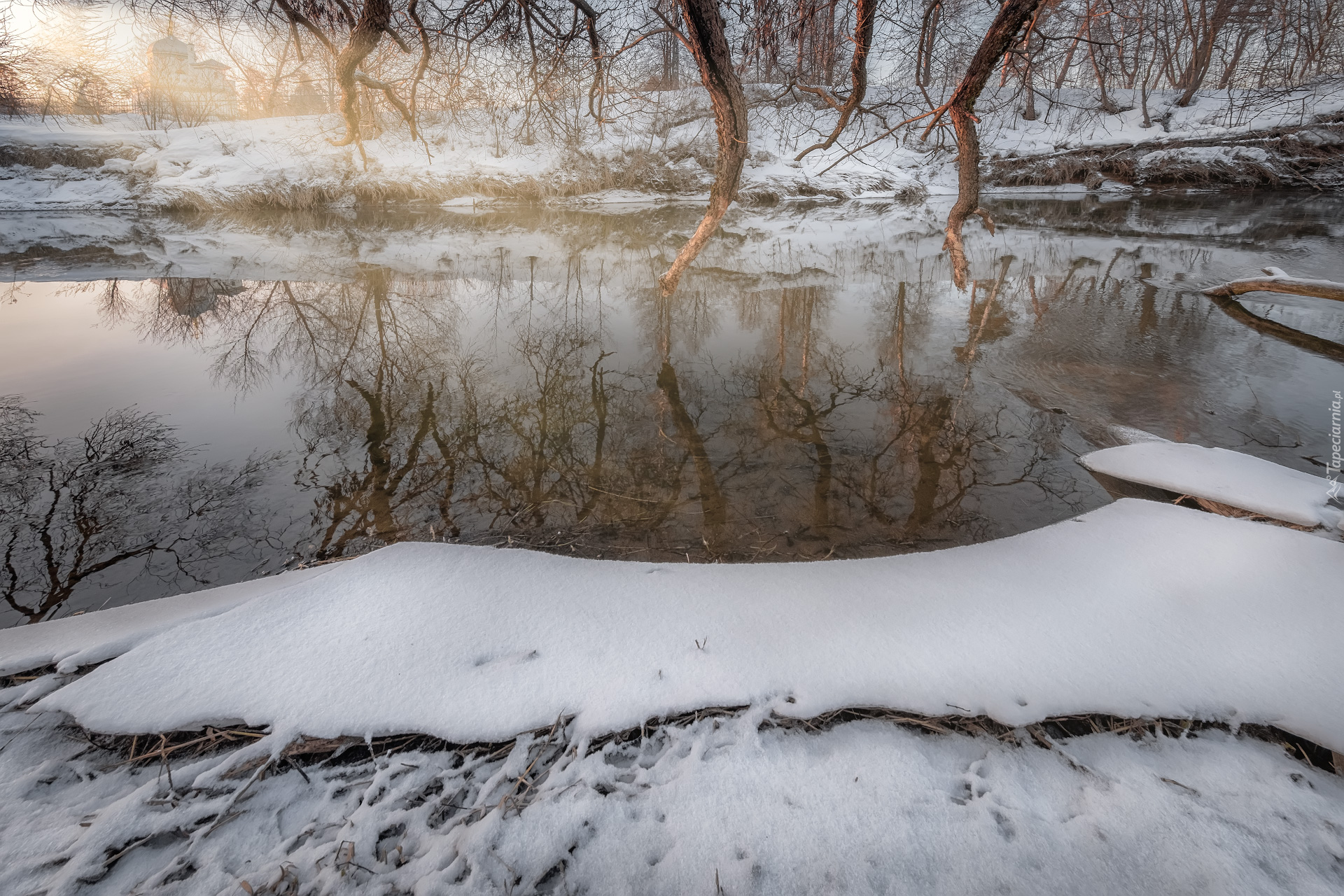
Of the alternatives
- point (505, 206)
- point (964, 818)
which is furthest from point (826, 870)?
point (505, 206)

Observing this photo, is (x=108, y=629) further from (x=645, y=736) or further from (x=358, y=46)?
(x=358, y=46)

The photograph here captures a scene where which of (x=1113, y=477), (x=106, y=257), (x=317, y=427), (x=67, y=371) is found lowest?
(x=1113, y=477)

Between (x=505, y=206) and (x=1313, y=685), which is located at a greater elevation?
(x=505, y=206)

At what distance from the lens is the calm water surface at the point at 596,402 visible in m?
2.94

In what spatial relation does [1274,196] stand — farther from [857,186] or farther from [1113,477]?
[1113,477]

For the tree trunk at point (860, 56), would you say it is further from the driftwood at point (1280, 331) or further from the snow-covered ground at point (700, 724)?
the driftwood at point (1280, 331)

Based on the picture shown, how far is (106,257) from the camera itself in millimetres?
9781

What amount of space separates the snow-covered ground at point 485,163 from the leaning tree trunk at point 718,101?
42.8ft

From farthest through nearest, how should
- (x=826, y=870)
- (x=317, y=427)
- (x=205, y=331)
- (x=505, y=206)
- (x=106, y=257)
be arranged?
(x=505, y=206), (x=106, y=257), (x=205, y=331), (x=317, y=427), (x=826, y=870)

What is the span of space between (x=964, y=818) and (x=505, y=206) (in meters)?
19.6

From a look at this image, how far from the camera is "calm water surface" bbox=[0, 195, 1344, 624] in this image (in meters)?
2.94

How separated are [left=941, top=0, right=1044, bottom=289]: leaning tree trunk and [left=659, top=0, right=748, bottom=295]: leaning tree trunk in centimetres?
171

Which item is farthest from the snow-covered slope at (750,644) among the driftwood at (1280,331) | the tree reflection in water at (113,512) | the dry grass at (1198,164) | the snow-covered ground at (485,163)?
the dry grass at (1198,164)

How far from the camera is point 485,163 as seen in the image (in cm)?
1906
